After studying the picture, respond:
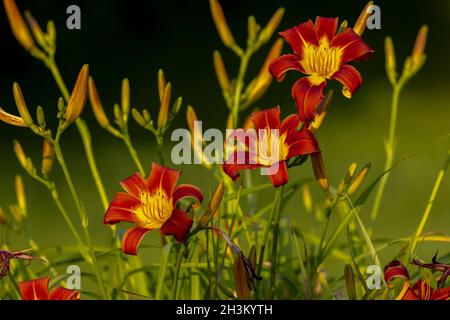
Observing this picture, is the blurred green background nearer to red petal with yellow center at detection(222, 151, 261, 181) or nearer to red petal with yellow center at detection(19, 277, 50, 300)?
red petal with yellow center at detection(19, 277, 50, 300)

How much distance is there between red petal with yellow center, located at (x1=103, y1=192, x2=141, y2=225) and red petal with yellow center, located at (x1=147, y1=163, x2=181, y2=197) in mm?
27

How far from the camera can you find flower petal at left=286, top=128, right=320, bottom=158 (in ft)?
3.47

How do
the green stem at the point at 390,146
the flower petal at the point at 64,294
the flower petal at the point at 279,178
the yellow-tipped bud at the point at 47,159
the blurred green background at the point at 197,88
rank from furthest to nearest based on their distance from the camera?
the blurred green background at the point at 197,88 → the green stem at the point at 390,146 → the yellow-tipped bud at the point at 47,159 → the flower petal at the point at 64,294 → the flower petal at the point at 279,178

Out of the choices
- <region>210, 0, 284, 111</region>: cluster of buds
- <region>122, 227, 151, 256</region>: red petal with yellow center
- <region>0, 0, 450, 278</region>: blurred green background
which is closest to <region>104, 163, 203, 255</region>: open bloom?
<region>122, 227, 151, 256</region>: red petal with yellow center

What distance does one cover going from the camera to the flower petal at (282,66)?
1076 mm

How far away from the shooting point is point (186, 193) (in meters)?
1.11

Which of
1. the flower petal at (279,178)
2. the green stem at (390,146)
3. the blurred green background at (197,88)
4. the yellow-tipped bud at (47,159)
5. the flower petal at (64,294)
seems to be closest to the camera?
the flower petal at (279,178)

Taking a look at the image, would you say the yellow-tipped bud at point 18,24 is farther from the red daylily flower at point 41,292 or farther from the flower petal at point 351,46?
the flower petal at point 351,46

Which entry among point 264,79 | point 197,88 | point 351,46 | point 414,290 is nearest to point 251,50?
point 264,79

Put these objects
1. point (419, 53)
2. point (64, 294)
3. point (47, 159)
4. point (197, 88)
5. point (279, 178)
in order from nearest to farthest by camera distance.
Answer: point (279, 178)
point (64, 294)
point (47, 159)
point (419, 53)
point (197, 88)

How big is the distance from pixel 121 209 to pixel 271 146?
19 centimetres

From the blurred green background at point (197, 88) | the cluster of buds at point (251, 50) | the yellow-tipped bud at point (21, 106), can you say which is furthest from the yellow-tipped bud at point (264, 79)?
the blurred green background at point (197, 88)

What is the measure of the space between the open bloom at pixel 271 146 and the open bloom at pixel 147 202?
0.07 metres

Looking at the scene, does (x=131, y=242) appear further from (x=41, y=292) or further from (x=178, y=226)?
(x=41, y=292)
